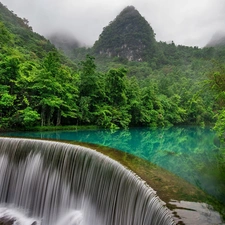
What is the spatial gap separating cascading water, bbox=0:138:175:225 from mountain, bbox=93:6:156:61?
91.6 meters

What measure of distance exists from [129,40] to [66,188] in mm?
100701

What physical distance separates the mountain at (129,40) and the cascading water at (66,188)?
300 ft

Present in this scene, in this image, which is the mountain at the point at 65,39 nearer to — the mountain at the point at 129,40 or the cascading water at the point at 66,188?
the mountain at the point at 129,40

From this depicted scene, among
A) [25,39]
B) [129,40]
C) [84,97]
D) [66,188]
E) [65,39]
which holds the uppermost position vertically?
[65,39]

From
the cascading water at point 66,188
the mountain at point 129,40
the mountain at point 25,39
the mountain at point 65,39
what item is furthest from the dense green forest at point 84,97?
the mountain at point 65,39

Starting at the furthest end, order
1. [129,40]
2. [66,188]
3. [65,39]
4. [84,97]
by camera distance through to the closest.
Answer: [65,39], [129,40], [84,97], [66,188]

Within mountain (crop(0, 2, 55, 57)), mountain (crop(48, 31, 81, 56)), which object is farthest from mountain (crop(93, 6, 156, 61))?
mountain (crop(0, 2, 55, 57))

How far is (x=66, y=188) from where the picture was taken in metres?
6.81

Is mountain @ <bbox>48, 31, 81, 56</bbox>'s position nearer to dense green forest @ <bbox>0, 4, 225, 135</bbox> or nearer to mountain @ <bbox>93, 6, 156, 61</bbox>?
mountain @ <bbox>93, 6, 156, 61</bbox>

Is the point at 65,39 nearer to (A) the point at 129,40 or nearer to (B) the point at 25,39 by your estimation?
(A) the point at 129,40

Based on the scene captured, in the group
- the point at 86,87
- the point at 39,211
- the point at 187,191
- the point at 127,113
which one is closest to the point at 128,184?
the point at 187,191

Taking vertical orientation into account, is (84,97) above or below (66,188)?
above

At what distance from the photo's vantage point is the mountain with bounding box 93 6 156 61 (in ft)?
321

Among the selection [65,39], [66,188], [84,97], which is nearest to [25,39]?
[84,97]
